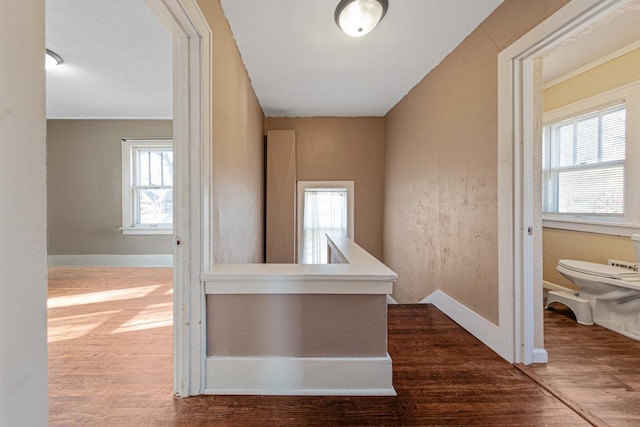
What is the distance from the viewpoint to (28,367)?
52cm

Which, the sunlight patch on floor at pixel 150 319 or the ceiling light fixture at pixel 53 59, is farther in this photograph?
the ceiling light fixture at pixel 53 59

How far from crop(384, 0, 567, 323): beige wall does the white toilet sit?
1120mm

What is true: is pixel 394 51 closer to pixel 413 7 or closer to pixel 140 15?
pixel 413 7

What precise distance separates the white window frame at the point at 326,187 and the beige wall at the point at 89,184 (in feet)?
7.27

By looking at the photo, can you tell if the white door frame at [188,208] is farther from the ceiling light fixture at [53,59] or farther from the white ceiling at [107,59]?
the ceiling light fixture at [53,59]

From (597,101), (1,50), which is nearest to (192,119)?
(1,50)

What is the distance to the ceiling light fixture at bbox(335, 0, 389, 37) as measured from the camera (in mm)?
1688

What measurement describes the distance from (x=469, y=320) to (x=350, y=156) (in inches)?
109

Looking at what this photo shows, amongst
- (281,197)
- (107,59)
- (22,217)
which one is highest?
(107,59)

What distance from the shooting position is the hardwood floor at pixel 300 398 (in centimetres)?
128

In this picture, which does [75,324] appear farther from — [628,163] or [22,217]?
[628,163]

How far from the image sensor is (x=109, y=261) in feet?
14.9

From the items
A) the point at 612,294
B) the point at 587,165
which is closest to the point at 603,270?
the point at 612,294

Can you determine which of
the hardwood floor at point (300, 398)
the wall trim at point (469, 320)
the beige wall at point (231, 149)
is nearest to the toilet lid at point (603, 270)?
the wall trim at point (469, 320)
